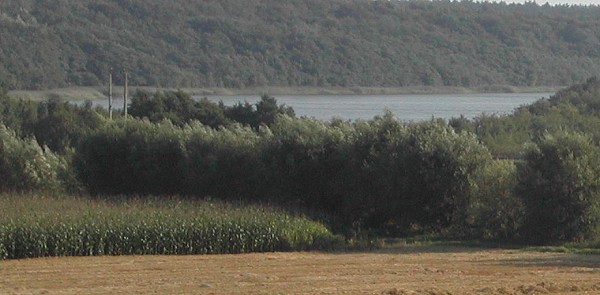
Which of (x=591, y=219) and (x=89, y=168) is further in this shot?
(x=89, y=168)

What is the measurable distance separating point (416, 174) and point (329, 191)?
3.54 metres

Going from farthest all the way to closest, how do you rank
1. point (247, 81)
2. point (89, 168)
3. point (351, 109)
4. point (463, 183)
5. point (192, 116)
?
point (247, 81) → point (351, 109) → point (192, 116) → point (89, 168) → point (463, 183)

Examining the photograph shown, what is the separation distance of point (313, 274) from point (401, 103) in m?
52.5

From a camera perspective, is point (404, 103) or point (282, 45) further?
point (282, 45)

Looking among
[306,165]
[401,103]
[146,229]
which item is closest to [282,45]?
[401,103]

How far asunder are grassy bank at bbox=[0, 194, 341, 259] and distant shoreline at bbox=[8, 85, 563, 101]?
4306 cm

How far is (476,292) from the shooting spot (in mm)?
20297

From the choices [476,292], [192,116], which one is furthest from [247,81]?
[476,292]

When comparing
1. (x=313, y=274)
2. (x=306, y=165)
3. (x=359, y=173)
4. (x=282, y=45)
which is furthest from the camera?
(x=282, y=45)

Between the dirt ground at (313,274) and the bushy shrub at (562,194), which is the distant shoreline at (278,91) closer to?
the bushy shrub at (562,194)

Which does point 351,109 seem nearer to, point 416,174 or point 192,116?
point 192,116

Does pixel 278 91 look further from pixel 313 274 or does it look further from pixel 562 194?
pixel 313 274

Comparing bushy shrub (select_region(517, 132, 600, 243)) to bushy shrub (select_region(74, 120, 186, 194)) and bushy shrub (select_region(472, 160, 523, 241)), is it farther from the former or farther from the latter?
bushy shrub (select_region(74, 120, 186, 194))

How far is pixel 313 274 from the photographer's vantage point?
76.4 ft
